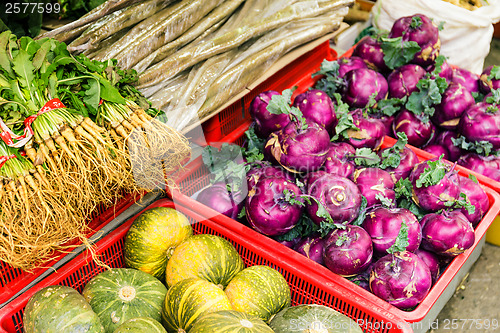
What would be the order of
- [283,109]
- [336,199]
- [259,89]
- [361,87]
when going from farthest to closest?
[259,89], [361,87], [283,109], [336,199]

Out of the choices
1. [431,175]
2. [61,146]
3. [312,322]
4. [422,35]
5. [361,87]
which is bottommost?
[312,322]

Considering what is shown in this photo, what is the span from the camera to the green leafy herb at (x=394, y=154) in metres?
1.99

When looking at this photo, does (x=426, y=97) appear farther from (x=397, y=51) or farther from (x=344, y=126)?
(x=344, y=126)

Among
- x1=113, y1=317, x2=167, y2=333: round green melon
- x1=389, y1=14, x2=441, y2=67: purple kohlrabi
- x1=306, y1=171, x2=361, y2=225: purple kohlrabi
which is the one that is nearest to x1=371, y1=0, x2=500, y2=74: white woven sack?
x1=389, y1=14, x2=441, y2=67: purple kohlrabi

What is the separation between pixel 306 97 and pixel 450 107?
0.84 meters

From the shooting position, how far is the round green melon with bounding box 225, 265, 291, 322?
5.01ft

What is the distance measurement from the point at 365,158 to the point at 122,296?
1222mm

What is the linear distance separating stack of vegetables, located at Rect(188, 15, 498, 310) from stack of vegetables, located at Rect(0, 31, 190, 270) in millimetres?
392

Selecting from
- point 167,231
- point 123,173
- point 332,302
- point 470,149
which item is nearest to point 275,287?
point 332,302

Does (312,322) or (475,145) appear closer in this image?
(312,322)

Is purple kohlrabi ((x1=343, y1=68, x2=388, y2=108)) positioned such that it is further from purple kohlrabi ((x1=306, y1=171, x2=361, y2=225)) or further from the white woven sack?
the white woven sack

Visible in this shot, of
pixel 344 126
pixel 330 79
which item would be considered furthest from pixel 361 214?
pixel 330 79

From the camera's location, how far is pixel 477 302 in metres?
2.36

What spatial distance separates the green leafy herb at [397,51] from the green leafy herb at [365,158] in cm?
88
